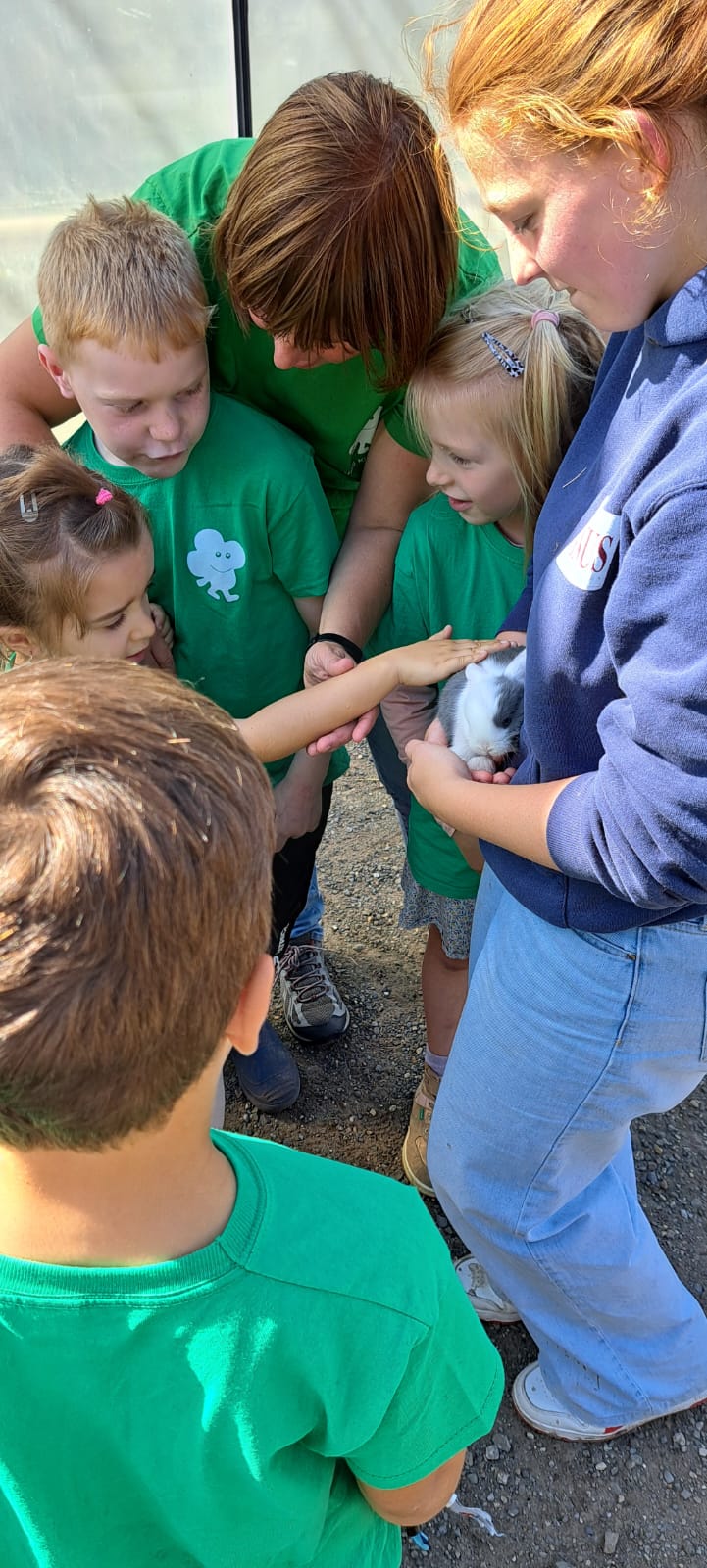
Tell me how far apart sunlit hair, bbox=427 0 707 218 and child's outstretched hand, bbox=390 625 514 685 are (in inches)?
35.0

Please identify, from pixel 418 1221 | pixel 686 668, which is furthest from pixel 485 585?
pixel 418 1221

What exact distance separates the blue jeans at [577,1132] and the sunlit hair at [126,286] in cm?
110

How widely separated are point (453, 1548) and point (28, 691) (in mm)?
1871

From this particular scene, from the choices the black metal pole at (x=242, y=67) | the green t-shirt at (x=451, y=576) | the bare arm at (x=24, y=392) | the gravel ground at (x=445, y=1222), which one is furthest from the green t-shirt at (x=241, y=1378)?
the black metal pole at (x=242, y=67)

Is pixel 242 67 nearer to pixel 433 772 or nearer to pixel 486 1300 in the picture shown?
pixel 433 772

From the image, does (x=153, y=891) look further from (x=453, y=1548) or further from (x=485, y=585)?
(x=453, y=1548)

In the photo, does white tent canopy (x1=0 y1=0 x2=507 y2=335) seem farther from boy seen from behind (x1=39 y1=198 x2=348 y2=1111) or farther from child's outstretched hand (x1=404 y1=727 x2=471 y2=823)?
child's outstretched hand (x1=404 y1=727 x2=471 y2=823)

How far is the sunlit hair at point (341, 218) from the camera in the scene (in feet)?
5.47

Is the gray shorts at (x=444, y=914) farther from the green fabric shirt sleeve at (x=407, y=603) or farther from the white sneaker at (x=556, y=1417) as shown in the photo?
the white sneaker at (x=556, y=1417)

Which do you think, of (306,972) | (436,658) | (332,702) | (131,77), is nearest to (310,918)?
(306,972)

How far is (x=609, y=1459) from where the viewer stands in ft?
6.74

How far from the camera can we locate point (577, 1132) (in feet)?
5.28

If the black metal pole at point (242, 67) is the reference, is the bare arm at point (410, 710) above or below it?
below

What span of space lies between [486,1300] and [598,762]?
1362mm
